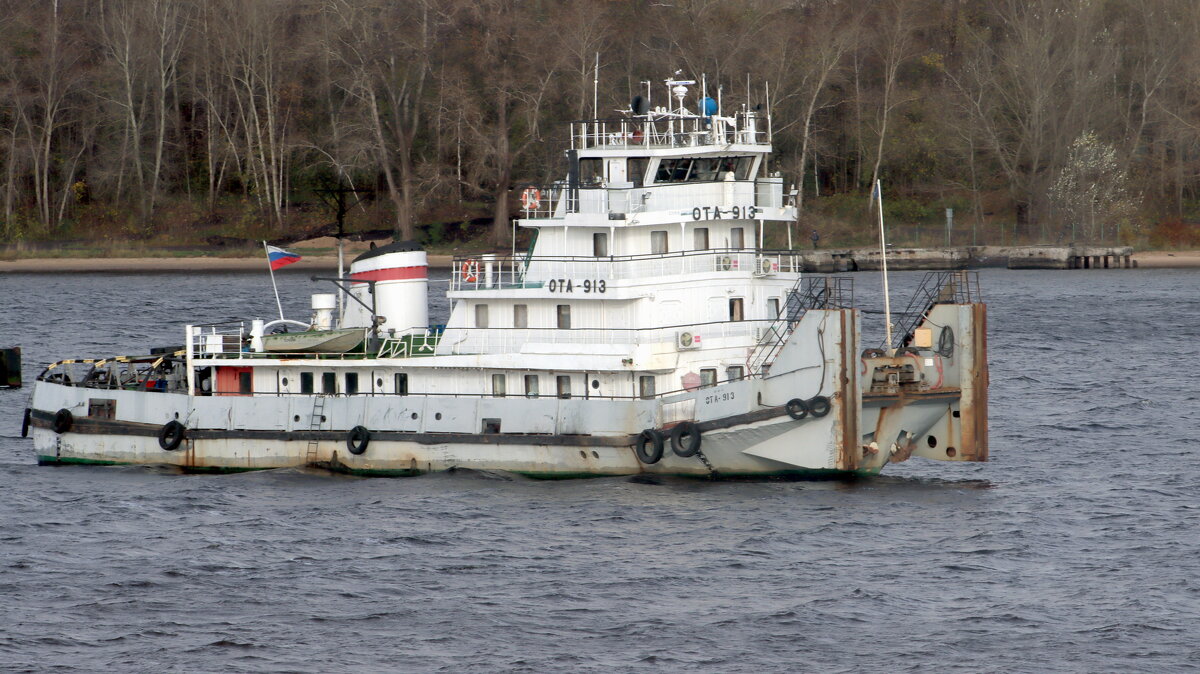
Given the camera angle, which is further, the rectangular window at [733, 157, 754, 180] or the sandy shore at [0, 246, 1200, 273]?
the sandy shore at [0, 246, 1200, 273]

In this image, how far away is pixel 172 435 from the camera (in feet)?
118

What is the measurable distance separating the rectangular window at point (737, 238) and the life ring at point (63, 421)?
620 inches

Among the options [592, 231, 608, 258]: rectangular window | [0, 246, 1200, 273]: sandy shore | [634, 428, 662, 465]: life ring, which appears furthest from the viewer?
[0, 246, 1200, 273]: sandy shore

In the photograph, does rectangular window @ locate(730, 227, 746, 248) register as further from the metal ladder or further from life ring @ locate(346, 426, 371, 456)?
the metal ladder

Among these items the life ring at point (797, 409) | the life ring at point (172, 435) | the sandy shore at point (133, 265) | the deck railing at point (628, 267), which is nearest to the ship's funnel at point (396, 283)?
the deck railing at point (628, 267)

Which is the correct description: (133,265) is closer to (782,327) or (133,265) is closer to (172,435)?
(172,435)

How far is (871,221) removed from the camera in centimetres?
9662

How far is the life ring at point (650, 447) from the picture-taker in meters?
32.2

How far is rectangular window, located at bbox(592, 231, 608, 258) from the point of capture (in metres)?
34.3

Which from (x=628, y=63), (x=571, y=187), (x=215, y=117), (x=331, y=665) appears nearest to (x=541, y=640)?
(x=331, y=665)

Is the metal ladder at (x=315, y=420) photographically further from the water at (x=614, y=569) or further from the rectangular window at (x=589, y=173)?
the rectangular window at (x=589, y=173)

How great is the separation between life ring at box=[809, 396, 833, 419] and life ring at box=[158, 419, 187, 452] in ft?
46.6

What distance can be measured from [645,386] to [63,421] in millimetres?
13879

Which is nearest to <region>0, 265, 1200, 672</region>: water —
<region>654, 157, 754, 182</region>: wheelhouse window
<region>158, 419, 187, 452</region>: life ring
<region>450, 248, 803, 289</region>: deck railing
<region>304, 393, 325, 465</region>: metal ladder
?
<region>304, 393, 325, 465</region>: metal ladder
